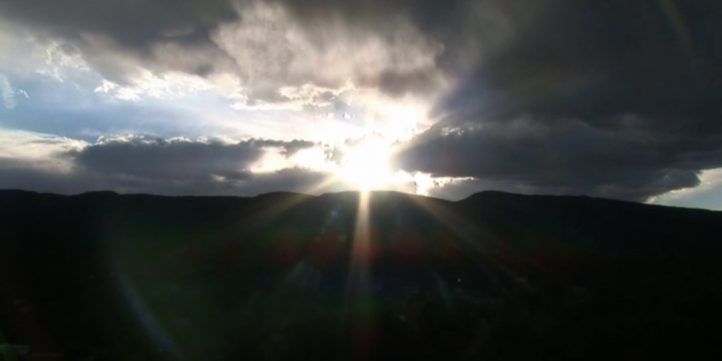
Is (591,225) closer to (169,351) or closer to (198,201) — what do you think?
(198,201)

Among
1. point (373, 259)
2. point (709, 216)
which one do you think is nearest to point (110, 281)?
point (373, 259)

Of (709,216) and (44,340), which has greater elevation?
(709,216)

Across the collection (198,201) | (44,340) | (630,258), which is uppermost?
(198,201)

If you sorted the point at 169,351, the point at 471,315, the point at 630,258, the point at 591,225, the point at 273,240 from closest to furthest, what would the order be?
the point at 169,351
the point at 471,315
the point at 630,258
the point at 273,240
the point at 591,225

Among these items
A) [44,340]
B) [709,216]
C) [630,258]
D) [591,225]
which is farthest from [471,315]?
[709,216]

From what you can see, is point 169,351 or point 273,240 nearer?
point 169,351

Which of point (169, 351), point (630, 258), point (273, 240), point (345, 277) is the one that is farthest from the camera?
point (273, 240)
